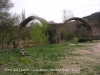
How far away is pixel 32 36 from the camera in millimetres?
18266

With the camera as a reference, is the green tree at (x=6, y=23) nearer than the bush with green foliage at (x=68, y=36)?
Yes

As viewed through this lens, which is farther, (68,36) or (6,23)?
(68,36)

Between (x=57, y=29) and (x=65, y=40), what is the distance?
293 centimetres

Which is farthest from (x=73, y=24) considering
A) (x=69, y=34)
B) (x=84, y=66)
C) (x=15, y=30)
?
(x=84, y=66)

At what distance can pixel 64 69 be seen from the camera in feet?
18.4

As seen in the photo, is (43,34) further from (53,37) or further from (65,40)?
(65,40)

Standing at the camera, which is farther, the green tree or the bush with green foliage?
the bush with green foliage

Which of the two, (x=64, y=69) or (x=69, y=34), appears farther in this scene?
(x=69, y=34)

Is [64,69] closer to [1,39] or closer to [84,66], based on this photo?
[84,66]

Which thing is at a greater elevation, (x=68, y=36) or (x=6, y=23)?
(x=6, y=23)

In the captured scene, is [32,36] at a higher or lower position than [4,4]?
lower

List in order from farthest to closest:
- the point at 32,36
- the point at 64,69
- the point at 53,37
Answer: the point at 53,37 → the point at 32,36 → the point at 64,69

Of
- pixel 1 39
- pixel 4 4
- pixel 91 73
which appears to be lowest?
pixel 91 73

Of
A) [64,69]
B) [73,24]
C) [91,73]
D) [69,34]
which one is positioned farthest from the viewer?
[73,24]
